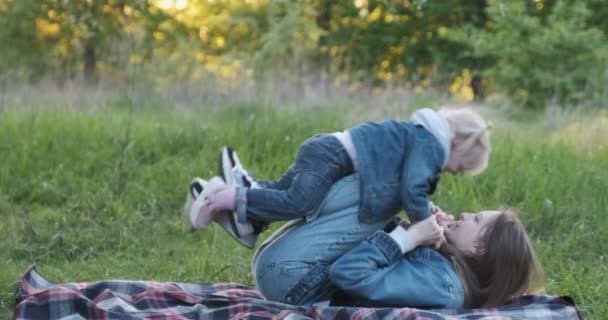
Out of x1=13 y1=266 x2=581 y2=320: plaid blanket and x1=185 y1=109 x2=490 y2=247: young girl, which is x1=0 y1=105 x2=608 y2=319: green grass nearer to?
x1=13 y1=266 x2=581 y2=320: plaid blanket

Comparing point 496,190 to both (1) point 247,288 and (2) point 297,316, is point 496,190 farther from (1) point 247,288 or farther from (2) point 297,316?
(2) point 297,316

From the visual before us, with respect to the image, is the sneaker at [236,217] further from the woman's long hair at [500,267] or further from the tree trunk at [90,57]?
the tree trunk at [90,57]

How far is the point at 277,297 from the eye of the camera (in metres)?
3.84

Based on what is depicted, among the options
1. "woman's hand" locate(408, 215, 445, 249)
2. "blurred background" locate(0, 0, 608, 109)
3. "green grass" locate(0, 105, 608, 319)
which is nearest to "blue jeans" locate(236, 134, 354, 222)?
"woman's hand" locate(408, 215, 445, 249)

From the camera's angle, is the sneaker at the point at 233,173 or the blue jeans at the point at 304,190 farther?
the sneaker at the point at 233,173

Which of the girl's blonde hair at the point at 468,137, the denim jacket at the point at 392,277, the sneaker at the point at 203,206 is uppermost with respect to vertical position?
the girl's blonde hair at the point at 468,137

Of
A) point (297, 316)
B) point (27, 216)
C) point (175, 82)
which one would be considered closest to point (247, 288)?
point (297, 316)

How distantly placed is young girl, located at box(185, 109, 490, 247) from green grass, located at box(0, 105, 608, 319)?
1159 millimetres

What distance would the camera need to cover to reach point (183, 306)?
3.96 metres

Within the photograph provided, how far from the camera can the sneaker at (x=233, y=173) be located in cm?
385

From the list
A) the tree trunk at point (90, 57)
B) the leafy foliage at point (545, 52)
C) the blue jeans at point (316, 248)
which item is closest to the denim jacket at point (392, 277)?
the blue jeans at point (316, 248)

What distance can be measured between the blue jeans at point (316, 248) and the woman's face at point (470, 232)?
33cm

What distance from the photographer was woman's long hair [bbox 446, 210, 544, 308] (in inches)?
147

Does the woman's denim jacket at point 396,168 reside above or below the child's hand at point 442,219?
above
